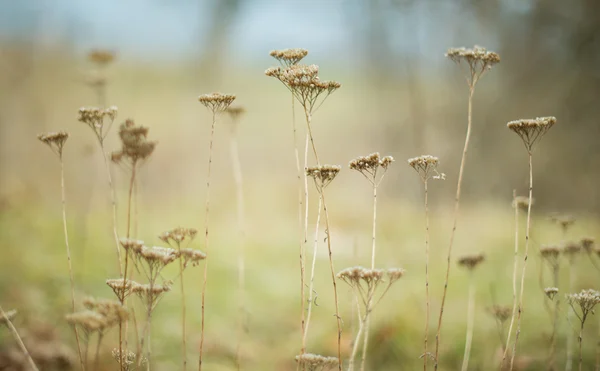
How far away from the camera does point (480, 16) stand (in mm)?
9117

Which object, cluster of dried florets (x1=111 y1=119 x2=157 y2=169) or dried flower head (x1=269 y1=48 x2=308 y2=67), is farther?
dried flower head (x1=269 y1=48 x2=308 y2=67)

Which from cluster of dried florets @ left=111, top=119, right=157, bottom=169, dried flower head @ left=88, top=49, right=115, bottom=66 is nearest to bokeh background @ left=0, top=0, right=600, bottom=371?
dried flower head @ left=88, top=49, right=115, bottom=66

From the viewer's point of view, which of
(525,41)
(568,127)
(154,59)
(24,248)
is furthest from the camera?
(154,59)

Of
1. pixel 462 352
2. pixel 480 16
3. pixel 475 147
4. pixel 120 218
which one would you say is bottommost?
pixel 462 352

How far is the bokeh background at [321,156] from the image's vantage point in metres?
5.33

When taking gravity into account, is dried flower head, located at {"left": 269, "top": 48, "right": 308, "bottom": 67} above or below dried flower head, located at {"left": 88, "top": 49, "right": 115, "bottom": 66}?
below

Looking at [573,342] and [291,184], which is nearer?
[573,342]

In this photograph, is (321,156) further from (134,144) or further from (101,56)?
(134,144)

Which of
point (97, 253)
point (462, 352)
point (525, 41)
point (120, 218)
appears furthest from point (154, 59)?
point (462, 352)

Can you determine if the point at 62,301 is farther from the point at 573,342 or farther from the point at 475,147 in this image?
the point at 475,147

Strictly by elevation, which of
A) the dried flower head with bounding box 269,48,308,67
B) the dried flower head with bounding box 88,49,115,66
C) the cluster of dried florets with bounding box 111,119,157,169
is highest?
the dried flower head with bounding box 88,49,115,66

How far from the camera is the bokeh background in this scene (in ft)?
17.5

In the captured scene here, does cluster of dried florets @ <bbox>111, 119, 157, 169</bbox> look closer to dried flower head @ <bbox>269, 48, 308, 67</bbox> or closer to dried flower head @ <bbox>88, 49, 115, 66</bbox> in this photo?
dried flower head @ <bbox>269, 48, 308, 67</bbox>

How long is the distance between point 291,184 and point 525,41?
6.24 m
